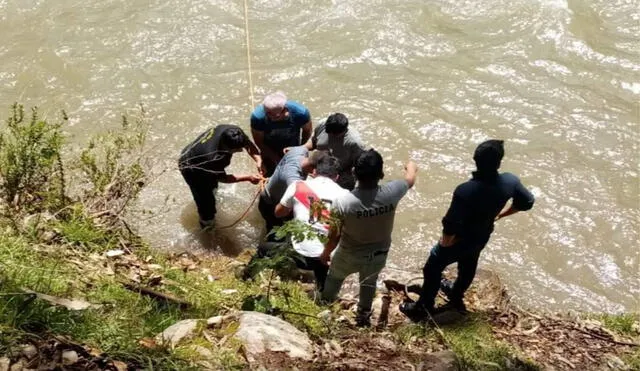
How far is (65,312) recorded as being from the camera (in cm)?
352

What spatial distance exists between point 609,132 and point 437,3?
12.5 ft

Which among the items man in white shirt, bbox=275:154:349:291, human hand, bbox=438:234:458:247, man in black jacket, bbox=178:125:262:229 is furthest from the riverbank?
human hand, bbox=438:234:458:247

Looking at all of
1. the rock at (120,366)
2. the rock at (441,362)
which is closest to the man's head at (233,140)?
the rock at (441,362)

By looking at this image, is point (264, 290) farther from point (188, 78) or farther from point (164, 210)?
point (188, 78)

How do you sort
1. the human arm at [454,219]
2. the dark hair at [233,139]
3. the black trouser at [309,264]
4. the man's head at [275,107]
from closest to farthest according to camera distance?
1. the human arm at [454,219]
2. the black trouser at [309,264]
3. the dark hair at [233,139]
4. the man's head at [275,107]

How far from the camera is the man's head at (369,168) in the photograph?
449 cm

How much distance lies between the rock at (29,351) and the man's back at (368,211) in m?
2.22

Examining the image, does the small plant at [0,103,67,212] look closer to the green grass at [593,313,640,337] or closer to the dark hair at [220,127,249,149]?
the dark hair at [220,127,249,149]

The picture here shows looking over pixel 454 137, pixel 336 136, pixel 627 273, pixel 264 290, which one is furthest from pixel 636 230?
pixel 264 290

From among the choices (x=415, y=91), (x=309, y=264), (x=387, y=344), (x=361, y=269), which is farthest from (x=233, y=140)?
(x=415, y=91)

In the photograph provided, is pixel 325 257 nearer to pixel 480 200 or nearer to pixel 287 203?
pixel 287 203

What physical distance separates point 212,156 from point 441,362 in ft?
9.97

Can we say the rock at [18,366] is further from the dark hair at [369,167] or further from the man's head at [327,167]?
the man's head at [327,167]

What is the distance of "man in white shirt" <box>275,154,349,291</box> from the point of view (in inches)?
201
